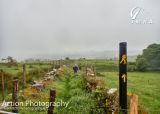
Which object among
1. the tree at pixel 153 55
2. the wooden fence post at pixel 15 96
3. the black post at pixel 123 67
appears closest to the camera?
the black post at pixel 123 67

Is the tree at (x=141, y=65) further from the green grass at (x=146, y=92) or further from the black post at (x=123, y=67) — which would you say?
the black post at (x=123, y=67)

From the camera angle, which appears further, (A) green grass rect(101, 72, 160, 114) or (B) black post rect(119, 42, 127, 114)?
(A) green grass rect(101, 72, 160, 114)

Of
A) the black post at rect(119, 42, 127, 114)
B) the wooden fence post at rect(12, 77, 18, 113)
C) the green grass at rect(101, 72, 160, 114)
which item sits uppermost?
the black post at rect(119, 42, 127, 114)

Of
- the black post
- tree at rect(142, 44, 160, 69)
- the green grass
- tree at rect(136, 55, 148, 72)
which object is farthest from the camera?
tree at rect(142, 44, 160, 69)

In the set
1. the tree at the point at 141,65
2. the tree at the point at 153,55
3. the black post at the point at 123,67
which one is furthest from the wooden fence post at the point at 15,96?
the tree at the point at 153,55

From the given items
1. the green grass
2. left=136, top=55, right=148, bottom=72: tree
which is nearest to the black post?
the green grass

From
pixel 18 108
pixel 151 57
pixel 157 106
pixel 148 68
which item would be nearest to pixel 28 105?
pixel 18 108

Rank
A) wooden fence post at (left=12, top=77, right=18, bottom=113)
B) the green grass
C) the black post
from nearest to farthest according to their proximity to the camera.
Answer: the black post < wooden fence post at (left=12, top=77, right=18, bottom=113) < the green grass

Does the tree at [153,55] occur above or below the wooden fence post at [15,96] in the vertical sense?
above

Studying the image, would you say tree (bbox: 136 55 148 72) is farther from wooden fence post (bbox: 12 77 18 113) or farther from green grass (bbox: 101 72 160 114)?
wooden fence post (bbox: 12 77 18 113)

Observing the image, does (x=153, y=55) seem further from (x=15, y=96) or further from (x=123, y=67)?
(x=123, y=67)

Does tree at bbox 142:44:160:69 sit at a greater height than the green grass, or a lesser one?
greater

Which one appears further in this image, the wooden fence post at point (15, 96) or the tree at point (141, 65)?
the tree at point (141, 65)

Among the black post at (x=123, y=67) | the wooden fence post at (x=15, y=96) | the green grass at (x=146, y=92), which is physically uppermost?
the black post at (x=123, y=67)
